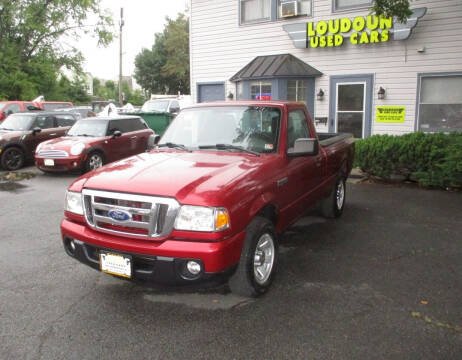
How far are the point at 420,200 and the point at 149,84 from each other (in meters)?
46.2

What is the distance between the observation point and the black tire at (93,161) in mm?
10461

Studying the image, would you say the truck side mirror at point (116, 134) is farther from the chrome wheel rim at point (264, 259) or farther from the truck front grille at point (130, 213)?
the chrome wheel rim at point (264, 259)

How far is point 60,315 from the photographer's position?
3.55 m

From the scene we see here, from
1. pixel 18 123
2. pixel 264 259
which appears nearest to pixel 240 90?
pixel 18 123

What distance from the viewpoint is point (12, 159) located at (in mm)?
11734

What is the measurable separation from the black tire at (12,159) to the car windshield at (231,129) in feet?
27.7

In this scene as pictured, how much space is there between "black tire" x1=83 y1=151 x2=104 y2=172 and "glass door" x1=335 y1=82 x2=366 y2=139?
6750 millimetres

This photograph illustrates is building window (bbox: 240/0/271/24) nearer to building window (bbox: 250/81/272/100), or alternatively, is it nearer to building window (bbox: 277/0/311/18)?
building window (bbox: 277/0/311/18)

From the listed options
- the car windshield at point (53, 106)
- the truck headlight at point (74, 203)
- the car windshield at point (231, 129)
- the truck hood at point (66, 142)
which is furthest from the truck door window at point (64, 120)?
the truck headlight at point (74, 203)

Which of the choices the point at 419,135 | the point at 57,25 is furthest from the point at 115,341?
the point at 57,25

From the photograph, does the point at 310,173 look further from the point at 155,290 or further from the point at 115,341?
the point at 115,341

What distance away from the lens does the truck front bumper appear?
3199 millimetres

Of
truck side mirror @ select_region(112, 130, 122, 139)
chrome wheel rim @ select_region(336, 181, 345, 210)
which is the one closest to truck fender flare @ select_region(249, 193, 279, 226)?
chrome wheel rim @ select_region(336, 181, 345, 210)

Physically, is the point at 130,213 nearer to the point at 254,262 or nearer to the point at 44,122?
the point at 254,262
